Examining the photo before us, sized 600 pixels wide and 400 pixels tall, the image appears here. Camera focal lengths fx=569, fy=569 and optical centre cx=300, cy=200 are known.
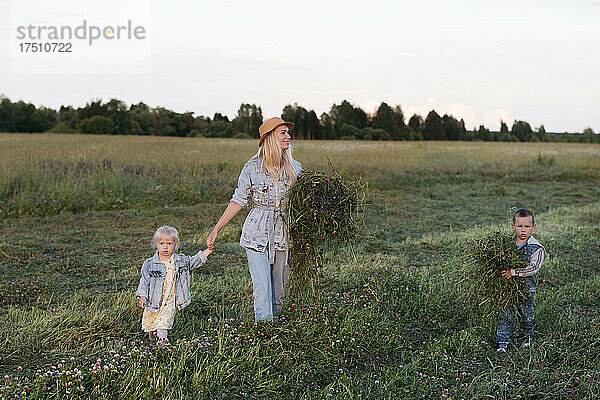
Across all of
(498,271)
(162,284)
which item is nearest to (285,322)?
(162,284)

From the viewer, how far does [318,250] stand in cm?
545

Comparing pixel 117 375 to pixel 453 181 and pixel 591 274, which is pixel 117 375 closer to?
pixel 591 274

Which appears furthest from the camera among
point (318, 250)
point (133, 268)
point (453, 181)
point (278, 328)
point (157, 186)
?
point (453, 181)

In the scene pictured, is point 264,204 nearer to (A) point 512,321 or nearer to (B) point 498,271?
(B) point 498,271

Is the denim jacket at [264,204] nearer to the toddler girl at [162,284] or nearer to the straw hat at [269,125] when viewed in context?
the straw hat at [269,125]

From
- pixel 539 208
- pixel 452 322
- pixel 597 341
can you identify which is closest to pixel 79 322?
pixel 452 322

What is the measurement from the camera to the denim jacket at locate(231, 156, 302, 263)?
5152 millimetres

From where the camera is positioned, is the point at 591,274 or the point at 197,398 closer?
the point at 197,398

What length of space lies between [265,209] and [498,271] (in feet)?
7.11

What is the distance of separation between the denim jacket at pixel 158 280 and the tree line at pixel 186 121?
135ft

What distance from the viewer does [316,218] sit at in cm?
521

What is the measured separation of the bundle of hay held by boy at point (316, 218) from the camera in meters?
5.17

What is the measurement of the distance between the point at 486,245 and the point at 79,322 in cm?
389

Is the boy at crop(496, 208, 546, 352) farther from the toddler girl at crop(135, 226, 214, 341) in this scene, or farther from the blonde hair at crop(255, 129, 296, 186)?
the toddler girl at crop(135, 226, 214, 341)
